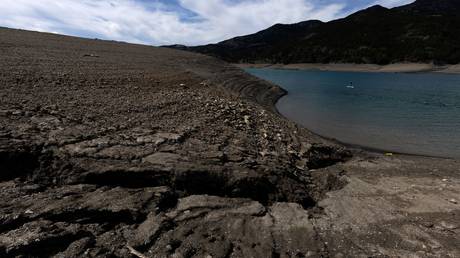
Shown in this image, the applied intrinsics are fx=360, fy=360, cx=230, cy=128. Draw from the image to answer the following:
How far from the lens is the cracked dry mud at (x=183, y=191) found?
504 cm

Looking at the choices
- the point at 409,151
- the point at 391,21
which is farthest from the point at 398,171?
the point at 391,21

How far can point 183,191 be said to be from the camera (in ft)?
20.7

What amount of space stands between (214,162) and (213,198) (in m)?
1.07

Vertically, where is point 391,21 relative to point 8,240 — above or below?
above

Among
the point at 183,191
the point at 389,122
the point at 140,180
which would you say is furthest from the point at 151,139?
the point at 389,122

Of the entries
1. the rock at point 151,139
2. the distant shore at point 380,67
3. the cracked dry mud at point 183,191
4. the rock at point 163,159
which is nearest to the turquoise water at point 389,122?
the cracked dry mud at point 183,191

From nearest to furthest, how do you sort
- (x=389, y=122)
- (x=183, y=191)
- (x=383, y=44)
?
(x=183, y=191) < (x=389, y=122) < (x=383, y=44)

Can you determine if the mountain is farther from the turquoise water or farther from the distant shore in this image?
the turquoise water

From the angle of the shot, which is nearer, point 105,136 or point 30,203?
point 30,203

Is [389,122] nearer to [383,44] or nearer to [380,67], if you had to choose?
[380,67]

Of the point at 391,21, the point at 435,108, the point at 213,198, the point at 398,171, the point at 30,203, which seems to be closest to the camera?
the point at 30,203

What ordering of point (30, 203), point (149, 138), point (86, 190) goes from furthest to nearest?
1. point (149, 138)
2. point (86, 190)
3. point (30, 203)

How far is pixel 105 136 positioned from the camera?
7414mm

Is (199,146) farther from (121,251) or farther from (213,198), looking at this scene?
(121,251)
